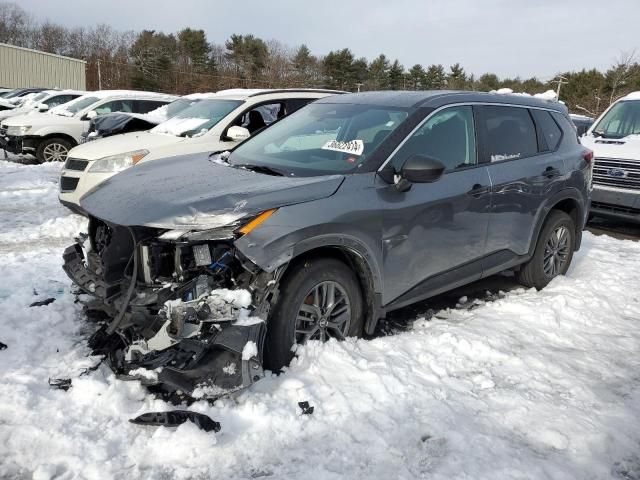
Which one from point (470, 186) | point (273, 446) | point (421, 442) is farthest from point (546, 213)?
point (273, 446)

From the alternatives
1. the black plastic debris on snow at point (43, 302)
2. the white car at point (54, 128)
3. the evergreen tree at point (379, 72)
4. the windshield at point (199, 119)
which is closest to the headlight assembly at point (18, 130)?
the white car at point (54, 128)

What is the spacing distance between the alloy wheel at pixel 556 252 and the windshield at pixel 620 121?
474 centimetres

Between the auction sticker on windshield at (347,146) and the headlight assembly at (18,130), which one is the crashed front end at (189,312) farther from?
the headlight assembly at (18,130)

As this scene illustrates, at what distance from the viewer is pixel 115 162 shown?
270 inches

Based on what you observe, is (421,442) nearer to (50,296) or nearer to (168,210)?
(168,210)

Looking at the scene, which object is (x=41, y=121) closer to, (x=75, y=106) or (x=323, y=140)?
(x=75, y=106)

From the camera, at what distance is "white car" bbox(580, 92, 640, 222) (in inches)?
324

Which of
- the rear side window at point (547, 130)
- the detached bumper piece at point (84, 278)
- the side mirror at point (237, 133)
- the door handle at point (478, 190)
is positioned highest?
the rear side window at point (547, 130)

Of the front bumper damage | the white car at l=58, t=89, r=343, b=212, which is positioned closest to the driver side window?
the white car at l=58, t=89, r=343, b=212

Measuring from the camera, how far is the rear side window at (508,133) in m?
4.55

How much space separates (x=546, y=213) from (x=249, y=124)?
432 centimetres

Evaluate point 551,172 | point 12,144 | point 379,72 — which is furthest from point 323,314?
point 379,72

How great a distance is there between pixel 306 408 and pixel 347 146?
1.87 m

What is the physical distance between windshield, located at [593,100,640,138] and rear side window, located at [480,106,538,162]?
5.23 meters
